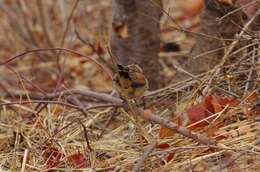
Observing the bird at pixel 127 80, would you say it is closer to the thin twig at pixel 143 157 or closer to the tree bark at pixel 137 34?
the thin twig at pixel 143 157

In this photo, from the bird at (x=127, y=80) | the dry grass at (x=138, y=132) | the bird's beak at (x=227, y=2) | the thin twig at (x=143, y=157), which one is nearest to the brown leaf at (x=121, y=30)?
the dry grass at (x=138, y=132)

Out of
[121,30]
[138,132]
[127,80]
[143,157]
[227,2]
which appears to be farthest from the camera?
[121,30]

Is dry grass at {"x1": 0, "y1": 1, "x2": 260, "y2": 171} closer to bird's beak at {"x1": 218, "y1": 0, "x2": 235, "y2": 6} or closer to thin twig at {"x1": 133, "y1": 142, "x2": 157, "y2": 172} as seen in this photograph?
thin twig at {"x1": 133, "y1": 142, "x2": 157, "y2": 172}

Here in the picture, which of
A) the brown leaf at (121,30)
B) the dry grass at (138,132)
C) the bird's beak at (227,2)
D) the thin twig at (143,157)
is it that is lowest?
the thin twig at (143,157)

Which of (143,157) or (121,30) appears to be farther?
(121,30)

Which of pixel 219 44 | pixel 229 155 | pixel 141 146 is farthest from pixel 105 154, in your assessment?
pixel 219 44

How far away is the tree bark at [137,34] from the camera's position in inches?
103

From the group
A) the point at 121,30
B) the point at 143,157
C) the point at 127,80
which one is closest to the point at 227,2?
the point at 127,80

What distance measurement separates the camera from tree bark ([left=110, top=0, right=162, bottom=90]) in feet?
8.56

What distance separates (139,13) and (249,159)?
107 cm

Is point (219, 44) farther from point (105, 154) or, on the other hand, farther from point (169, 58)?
point (169, 58)

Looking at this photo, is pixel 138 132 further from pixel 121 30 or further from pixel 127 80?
pixel 121 30

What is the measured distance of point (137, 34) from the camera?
2.68m

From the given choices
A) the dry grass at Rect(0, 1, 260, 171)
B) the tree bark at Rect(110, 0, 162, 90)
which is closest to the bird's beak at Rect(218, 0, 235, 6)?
the dry grass at Rect(0, 1, 260, 171)
